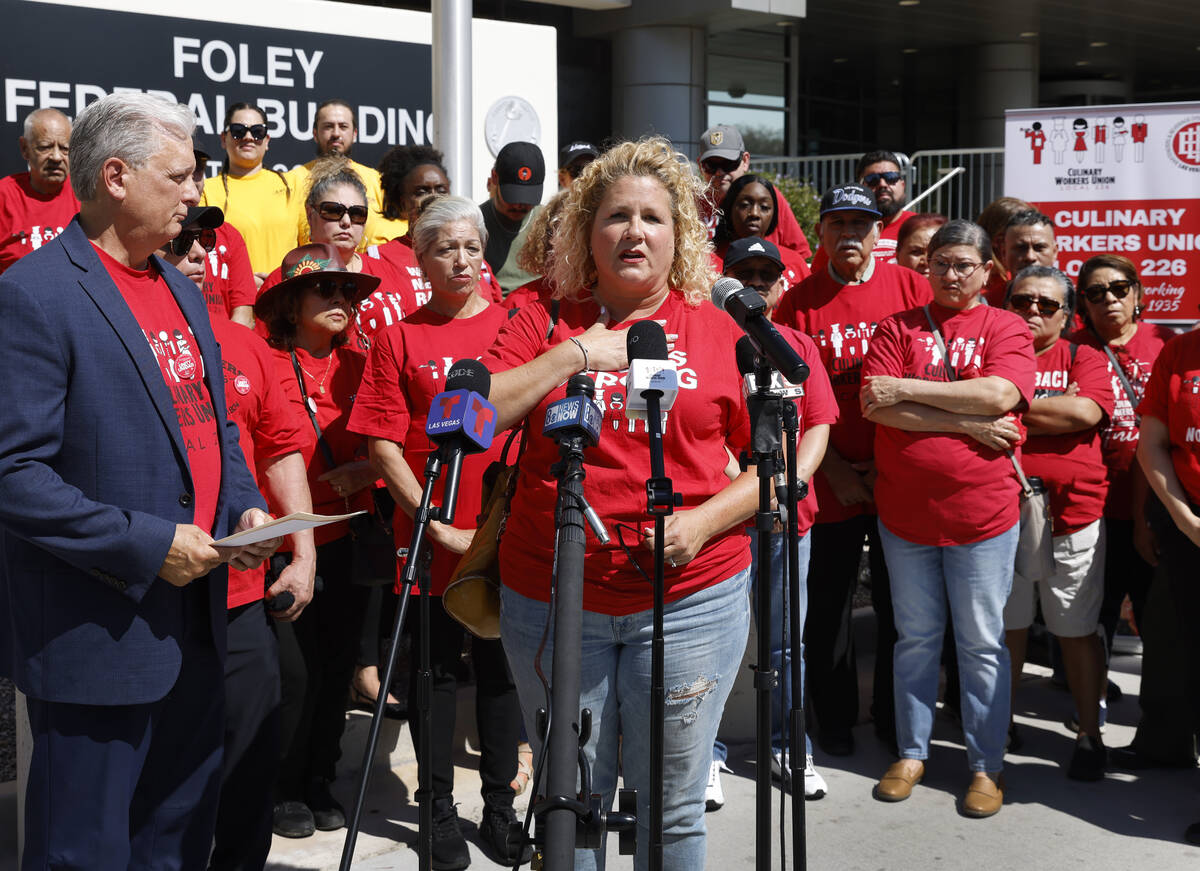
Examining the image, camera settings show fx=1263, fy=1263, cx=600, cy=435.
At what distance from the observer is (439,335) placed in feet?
15.4

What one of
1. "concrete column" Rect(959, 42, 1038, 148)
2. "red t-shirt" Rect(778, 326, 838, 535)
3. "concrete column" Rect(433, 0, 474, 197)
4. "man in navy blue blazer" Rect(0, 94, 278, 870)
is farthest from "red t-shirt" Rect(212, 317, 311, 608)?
"concrete column" Rect(959, 42, 1038, 148)

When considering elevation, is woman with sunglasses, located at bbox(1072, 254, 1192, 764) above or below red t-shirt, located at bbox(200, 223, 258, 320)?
below

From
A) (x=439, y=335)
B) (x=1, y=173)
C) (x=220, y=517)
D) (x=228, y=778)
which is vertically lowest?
(x=228, y=778)

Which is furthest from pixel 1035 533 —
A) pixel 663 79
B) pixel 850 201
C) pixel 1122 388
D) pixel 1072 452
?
pixel 663 79

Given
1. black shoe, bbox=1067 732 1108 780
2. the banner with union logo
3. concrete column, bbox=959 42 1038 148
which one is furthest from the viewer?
concrete column, bbox=959 42 1038 148

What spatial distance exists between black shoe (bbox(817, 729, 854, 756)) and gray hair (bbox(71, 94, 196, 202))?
4159 mm

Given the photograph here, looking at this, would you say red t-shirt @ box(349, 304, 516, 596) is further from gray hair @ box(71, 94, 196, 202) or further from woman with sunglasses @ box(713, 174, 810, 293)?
woman with sunglasses @ box(713, 174, 810, 293)

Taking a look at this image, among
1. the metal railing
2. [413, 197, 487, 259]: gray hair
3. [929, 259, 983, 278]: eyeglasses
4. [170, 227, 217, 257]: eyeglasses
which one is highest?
the metal railing

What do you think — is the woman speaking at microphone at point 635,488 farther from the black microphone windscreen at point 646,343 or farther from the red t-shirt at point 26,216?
the red t-shirt at point 26,216

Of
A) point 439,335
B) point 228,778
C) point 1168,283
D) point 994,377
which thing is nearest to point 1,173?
point 439,335

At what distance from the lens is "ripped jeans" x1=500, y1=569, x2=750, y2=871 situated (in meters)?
3.11

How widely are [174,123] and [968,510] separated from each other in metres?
3.45

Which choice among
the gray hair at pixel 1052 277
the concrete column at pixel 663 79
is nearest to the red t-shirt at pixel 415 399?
the gray hair at pixel 1052 277

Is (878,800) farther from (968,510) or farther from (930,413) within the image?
(930,413)
